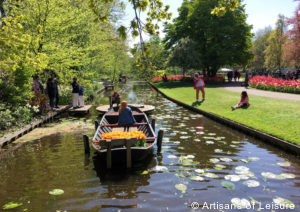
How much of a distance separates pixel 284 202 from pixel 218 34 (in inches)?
1468

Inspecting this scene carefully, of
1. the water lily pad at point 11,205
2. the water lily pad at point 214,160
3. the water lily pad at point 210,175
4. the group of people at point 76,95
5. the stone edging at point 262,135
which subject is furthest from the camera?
the group of people at point 76,95

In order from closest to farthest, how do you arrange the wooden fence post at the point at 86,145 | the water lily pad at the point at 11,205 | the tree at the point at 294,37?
the water lily pad at the point at 11,205, the wooden fence post at the point at 86,145, the tree at the point at 294,37

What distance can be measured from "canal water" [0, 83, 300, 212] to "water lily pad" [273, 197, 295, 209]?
0.02 metres

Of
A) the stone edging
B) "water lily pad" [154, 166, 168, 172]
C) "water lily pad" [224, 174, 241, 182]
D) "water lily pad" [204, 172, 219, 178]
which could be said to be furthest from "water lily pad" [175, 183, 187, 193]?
the stone edging

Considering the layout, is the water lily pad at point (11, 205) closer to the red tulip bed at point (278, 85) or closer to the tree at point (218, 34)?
the red tulip bed at point (278, 85)

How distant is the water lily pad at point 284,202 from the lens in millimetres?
4346

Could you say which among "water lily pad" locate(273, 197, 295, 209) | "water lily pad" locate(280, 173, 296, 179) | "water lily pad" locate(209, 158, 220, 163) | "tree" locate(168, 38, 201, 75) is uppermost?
"tree" locate(168, 38, 201, 75)

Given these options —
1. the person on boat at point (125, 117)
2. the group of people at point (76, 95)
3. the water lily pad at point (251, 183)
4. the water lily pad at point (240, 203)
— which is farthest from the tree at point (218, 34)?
the water lily pad at point (240, 203)

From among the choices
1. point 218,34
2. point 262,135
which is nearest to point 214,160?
point 262,135

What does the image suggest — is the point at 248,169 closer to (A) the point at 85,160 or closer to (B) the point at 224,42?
(A) the point at 85,160

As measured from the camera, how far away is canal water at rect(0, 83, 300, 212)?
14.9ft

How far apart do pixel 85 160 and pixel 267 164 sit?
208 inches

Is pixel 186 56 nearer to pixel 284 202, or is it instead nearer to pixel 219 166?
pixel 219 166

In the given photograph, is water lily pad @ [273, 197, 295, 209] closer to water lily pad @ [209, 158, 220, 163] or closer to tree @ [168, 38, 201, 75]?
water lily pad @ [209, 158, 220, 163]
